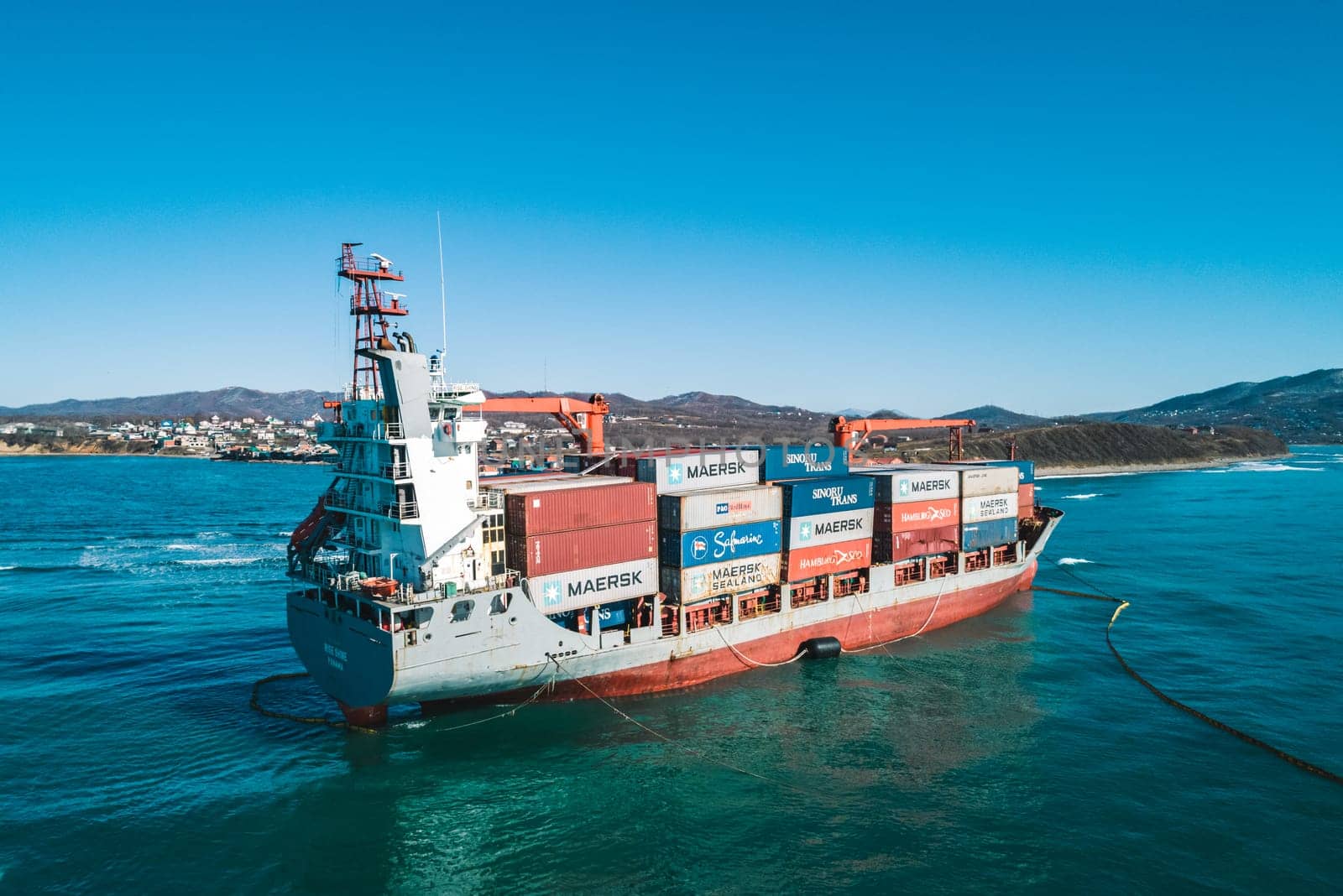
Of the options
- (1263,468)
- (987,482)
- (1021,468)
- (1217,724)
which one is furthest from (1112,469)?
(1217,724)

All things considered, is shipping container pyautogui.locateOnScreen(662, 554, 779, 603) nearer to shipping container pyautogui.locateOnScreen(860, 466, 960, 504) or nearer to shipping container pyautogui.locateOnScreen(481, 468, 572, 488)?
shipping container pyautogui.locateOnScreen(481, 468, 572, 488)

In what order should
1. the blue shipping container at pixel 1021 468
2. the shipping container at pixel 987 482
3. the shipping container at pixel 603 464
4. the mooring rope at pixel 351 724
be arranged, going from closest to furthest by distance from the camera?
the mooring rope at pixel 351 724 < the shipping container at pixel 603 464 < the shipping container at pixel 987 482 < the blue shipping container at pixel 1021 468

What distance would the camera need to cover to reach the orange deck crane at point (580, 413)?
37625mm

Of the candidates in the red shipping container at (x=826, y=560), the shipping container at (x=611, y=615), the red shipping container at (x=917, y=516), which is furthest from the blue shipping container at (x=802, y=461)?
the shipping container at (x=611, y=615)

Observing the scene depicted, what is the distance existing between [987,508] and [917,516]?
7.83m

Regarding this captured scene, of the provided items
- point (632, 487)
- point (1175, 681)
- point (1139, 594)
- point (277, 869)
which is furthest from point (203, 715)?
point (1139, 594)

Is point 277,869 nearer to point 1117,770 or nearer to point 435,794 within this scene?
point 435,794

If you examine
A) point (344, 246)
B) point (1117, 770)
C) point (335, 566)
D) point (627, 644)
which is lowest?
point (1117, 770)

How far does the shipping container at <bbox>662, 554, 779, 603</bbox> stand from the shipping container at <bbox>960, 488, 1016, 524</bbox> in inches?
628

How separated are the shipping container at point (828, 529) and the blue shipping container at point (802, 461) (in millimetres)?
2708

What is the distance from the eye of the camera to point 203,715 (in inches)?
1161

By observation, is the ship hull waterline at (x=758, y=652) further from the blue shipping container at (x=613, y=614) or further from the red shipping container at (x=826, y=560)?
the red shipping container at (x=826, y=560)

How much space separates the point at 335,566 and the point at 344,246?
13566 millimetres

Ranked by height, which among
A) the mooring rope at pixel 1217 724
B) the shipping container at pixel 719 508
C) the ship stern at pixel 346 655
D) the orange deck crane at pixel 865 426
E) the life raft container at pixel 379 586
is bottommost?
the mooring rope at pixel 1217 724
